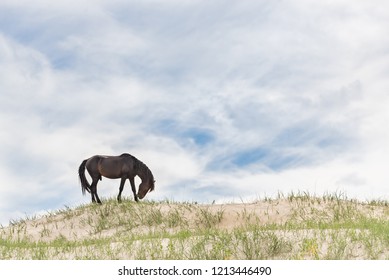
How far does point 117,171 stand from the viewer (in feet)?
85.9

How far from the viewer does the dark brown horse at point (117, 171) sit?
85.8 feet

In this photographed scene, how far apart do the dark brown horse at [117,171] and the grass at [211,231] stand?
1172 mm

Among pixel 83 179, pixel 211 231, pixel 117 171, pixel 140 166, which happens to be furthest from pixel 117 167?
pixel 211 231

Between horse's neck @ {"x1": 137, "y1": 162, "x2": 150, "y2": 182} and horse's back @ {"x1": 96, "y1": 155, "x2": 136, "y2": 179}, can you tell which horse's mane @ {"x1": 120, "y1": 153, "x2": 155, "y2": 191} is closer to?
horse's neck @ {"x1": 137, "y1": 162, "x2": 150, "y2": 182}

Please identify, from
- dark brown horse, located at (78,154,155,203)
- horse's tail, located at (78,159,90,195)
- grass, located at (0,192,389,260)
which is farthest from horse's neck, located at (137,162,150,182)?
horse's tail, located at (78,159,90,195)

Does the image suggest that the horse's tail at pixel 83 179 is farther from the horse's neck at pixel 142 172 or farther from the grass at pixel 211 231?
the horse's neck at pixel 142 172

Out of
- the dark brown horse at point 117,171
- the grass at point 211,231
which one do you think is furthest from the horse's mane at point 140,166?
the grass at point 211,231

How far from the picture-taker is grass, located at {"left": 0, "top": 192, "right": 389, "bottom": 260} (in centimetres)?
1245

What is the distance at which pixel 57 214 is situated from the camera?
85.3 ft

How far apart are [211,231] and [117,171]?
12502 millimetres

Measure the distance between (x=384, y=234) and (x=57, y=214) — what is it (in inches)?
645

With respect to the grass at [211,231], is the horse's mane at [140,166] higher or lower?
higher

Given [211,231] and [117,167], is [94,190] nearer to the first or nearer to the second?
[117,167]
